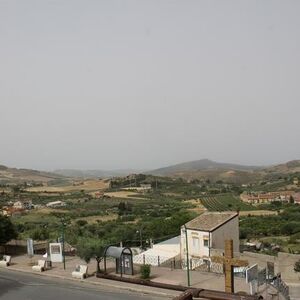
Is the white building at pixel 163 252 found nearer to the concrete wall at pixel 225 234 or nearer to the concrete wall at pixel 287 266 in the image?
the concrete wall at pixel 225 234

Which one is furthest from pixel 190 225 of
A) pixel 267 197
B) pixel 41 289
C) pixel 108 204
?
pixel 267 197

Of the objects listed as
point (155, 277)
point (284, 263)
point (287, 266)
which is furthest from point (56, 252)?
point (287, 266)

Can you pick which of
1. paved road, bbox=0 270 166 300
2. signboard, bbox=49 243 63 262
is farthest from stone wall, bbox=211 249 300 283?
paved road, bbox=0 270 166 300

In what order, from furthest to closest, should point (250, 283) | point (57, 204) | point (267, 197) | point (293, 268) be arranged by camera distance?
1. point (267, 197)
2. point (57, 204)
3. point (293, 268)
4. point (250, 283)

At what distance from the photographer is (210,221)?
120ft

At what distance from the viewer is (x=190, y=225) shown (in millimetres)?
36812

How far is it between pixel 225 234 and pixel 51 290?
17076mm

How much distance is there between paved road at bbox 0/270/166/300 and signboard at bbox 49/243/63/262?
295cm

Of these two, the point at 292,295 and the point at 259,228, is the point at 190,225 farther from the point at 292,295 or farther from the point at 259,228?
the point at 259,228

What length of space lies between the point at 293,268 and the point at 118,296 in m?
18.6

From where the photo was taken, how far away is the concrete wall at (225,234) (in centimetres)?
3533

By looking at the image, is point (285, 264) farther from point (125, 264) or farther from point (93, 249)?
point (93, 249)

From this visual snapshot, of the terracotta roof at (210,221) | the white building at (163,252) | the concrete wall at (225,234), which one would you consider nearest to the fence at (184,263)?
the white building at (163,252)

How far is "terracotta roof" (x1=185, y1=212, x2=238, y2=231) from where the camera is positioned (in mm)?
35584
